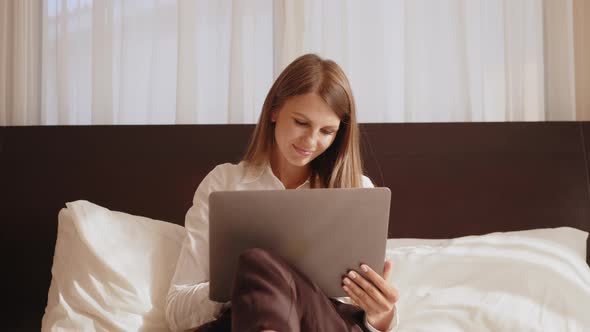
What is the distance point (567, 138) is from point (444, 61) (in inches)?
20.5

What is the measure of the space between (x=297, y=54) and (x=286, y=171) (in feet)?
2.29

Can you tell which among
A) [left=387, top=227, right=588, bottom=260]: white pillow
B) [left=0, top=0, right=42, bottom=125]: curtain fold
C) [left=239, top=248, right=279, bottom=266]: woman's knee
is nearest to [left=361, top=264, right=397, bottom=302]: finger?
[left=239, top=248, right=279, bottom=266]: woman's knee

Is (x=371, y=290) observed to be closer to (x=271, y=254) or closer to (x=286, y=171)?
(x=271, y=254)

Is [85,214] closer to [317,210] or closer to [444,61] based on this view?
[317,210]

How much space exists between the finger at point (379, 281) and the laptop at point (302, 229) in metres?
0.01

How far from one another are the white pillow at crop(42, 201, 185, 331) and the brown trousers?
0.50m

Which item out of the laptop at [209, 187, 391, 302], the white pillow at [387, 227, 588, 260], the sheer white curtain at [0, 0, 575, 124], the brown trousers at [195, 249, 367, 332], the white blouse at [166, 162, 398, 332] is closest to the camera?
the brown trousers at [195, 249, 367, 332]

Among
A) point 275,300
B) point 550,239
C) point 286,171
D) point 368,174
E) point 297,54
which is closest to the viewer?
point 275,300

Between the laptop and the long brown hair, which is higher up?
the long brown hair

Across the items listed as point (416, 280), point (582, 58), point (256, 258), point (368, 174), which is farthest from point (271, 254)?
point (582, 58)

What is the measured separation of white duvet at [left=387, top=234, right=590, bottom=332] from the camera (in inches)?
56.1

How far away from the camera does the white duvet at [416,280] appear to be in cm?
141

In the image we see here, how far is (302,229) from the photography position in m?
1.11

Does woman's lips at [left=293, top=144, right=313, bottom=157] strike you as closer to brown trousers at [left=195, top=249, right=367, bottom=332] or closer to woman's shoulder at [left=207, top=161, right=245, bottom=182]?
woman's shoulder at [left=207, top=161, right=245, bottom=182]
